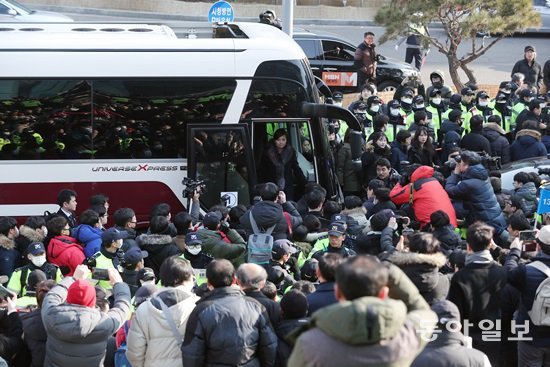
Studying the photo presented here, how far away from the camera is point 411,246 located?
7555mm

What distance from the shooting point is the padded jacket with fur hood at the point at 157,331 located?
678cm

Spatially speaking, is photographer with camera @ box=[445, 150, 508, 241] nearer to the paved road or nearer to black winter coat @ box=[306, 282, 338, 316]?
black winter coat @ box=[306, 282, 338, 316]

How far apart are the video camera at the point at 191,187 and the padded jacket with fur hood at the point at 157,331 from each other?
4.56 m

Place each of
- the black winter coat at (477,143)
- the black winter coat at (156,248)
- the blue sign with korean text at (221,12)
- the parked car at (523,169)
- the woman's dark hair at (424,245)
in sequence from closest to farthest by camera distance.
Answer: the woman's dark hair at (424,245), the black winter coat at (156,248), the parked car at (523,169), the black winter coat at (477,143), the blue sign with korean text at (221,12)

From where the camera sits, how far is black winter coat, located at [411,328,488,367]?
638 cm

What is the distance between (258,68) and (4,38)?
115 inches

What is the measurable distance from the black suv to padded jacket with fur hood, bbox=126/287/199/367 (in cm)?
1404

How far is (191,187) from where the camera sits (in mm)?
11398

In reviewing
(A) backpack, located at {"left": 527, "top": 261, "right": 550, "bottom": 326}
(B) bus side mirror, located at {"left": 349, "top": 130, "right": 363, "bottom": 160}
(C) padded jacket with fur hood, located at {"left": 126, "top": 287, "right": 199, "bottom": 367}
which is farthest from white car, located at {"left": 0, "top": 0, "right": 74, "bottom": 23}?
(A) backpack, located at {"left": 527, "top": 261, "right": 550, "bottom": 326}

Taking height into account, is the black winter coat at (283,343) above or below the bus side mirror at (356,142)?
below

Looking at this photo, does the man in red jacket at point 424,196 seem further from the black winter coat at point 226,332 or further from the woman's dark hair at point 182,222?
the black winter coat at point 226,332

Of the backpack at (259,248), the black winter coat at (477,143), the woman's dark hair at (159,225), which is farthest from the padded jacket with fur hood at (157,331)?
the black winter coat at (477,143)

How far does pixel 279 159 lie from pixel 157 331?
5433 mm

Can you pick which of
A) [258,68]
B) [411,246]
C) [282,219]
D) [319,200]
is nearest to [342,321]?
[411,246]
